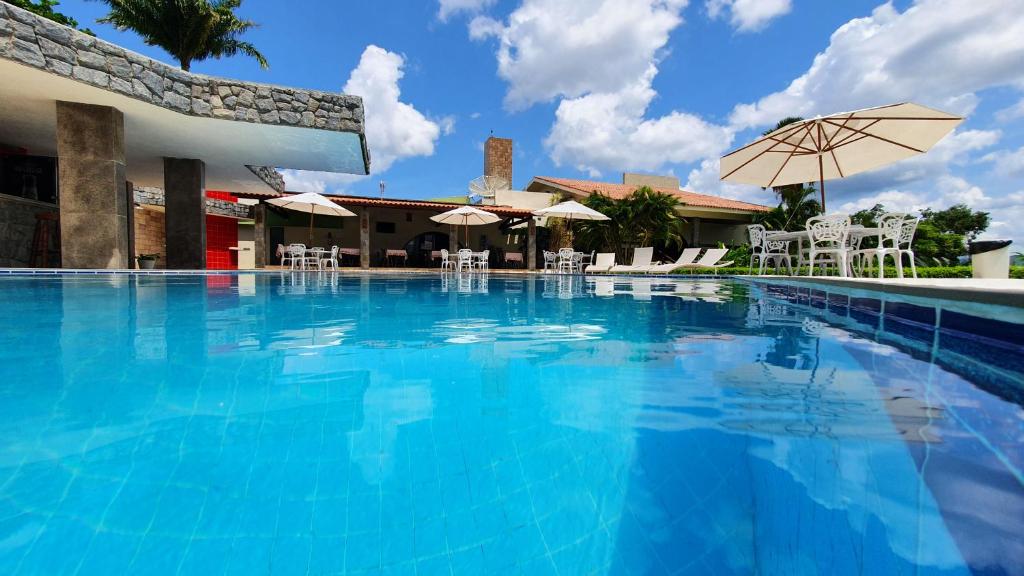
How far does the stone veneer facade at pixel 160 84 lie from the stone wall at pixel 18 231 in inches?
174

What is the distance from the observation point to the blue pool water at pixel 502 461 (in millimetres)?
1104

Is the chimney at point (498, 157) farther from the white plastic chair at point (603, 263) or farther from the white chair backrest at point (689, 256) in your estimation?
the white chair backrest at point (689, 256)

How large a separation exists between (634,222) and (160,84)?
15.3 m

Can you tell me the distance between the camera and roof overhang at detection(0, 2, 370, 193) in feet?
23.5

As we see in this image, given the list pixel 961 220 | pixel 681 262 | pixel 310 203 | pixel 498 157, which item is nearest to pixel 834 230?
pixel 681 262

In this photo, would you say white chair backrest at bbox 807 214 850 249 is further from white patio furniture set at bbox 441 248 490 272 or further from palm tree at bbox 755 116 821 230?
palm tree at bbox 755 116 821 230

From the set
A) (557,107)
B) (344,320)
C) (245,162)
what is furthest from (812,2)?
(557,107)

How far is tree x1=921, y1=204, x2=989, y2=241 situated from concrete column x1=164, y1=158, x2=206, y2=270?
3978 cm

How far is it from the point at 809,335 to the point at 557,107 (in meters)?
31.9

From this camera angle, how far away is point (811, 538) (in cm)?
120

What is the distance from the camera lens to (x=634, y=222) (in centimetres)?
1850

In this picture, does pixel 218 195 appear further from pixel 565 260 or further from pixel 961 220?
pixel 961 220

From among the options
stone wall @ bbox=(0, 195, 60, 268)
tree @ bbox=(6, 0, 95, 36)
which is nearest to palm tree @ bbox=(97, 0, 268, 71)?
tree @ bbox=(6, 0, 95, 36)

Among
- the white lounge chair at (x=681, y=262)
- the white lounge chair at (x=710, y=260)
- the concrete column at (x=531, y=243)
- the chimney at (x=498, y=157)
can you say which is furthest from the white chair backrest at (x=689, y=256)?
the chimney at (x=498, y=157)
